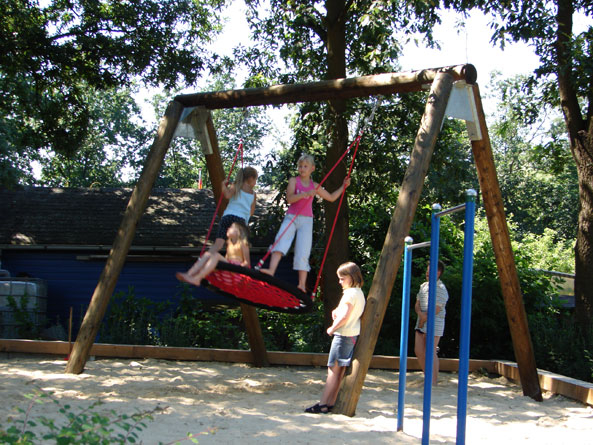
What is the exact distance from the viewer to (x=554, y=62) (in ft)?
31.3

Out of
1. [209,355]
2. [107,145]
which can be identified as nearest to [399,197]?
[209,355]

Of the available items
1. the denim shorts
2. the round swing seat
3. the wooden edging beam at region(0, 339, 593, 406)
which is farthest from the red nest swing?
the wooden edging beam at region(0, 339, 593, 406)

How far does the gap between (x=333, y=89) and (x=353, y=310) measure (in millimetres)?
2462

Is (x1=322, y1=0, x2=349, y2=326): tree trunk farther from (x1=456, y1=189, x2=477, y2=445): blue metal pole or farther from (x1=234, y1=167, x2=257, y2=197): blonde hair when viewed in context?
(x1=456, y1=189, x2=477, y2=445): blue metal pole

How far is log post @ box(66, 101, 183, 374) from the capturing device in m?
7.11

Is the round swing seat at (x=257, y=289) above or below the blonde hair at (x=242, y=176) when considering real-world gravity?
below

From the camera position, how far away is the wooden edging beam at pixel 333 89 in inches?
243

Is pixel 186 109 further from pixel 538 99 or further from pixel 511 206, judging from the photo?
pixel 511 206

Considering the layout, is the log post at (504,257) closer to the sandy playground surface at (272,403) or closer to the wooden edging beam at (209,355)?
the sandy playground surface at (272,403)

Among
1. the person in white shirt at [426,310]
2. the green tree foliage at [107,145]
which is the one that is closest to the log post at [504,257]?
the person in white shirt at [426,310]

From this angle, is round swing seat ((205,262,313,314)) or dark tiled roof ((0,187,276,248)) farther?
dark tiled roof ((0,187,276,248))

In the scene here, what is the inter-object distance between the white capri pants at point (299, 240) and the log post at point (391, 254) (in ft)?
2.69

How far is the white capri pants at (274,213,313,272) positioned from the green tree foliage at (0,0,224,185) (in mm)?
8178

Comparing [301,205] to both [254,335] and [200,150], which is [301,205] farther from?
[200,150]
